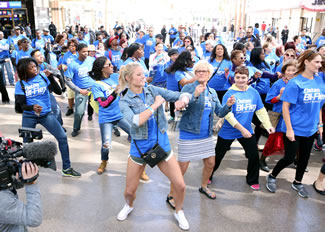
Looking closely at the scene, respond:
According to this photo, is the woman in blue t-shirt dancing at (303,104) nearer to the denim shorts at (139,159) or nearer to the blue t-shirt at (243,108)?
the blue t-shirt at (243,108)

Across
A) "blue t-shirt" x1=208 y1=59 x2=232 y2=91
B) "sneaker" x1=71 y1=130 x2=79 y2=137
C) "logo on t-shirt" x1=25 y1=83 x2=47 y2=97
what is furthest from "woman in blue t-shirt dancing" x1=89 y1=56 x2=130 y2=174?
"blue t-shirt" x1=208 y1=59 x2=232 y2=91

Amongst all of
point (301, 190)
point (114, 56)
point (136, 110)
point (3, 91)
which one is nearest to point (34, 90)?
point (136, 110)

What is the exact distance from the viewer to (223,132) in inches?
148

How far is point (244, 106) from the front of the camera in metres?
3.61

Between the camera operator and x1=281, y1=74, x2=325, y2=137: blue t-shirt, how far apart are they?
282 cm

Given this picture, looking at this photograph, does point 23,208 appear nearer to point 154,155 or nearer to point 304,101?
point 154,155

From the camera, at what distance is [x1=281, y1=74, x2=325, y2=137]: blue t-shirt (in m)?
3.42

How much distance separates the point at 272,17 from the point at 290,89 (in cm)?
2634

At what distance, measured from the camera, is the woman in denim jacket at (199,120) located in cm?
322

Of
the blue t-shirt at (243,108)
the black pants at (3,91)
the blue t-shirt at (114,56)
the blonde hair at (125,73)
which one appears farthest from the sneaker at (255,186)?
the black pants at (3,91)

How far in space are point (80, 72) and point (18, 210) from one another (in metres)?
4.56

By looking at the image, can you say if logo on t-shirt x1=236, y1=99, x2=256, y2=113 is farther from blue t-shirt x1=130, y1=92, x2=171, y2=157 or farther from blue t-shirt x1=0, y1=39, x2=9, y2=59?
blue t-shirt x1=0, y1=39, x2=9, y2=59

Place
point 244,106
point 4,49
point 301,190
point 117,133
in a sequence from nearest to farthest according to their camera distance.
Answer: point 244,106 < point 301,190 < point 117,133 < point 4,49

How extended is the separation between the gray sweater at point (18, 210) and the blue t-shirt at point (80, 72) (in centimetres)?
444
